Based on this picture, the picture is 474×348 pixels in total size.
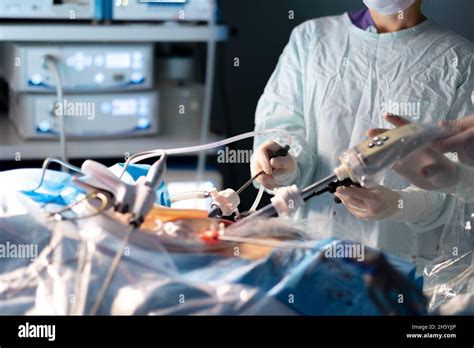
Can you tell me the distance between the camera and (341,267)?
107cm

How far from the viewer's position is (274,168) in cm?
120

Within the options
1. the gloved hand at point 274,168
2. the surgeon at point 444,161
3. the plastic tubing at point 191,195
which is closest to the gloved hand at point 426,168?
the surgeon at point 444,161

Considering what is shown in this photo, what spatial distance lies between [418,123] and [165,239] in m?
0.38

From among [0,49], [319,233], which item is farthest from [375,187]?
[0,49]

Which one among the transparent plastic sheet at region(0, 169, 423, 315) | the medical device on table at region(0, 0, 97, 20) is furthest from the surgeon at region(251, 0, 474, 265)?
the medical device on table at region(0, 0, 97, 20)

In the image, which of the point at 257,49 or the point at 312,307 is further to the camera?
the point at 257,49

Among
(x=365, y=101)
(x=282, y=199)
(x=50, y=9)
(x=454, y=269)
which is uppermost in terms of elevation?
(x=50, y=9)

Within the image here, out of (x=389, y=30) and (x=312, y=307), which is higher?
(x=389, y=30)

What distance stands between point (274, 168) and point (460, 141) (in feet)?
0.87

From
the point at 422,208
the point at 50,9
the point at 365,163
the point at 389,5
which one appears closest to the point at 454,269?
the point at 422,208

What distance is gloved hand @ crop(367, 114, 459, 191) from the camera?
1.11 meters

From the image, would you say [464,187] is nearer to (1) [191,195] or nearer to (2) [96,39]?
(1) [191,195]

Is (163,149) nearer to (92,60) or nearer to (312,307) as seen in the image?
(92,60)
